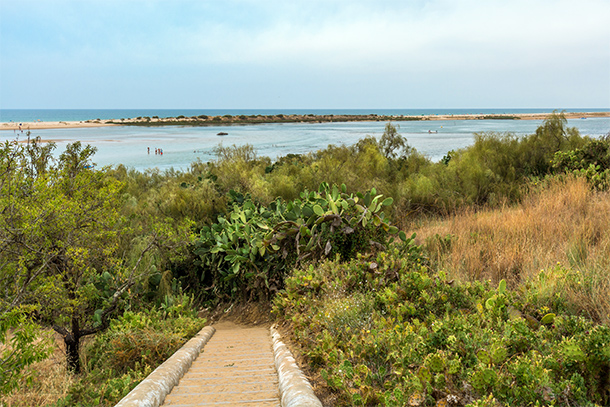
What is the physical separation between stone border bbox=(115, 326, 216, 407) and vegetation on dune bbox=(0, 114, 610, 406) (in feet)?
1.35

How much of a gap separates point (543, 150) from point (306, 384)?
13.6 meters

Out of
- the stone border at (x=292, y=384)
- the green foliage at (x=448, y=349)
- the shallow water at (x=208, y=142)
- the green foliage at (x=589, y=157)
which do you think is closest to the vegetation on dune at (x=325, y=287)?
the green foliage at (x=448, y=349)

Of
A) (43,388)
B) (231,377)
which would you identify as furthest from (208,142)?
(231,377)

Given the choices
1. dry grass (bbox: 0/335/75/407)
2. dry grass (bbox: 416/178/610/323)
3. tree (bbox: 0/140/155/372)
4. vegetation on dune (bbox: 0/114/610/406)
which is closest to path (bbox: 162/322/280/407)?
vegetation on dune (bbox: 0/114/610/406)

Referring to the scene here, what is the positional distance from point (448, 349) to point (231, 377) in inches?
80.4

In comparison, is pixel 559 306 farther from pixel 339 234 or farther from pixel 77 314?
pixel 77 314

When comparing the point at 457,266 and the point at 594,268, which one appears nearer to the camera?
the point at 594,268

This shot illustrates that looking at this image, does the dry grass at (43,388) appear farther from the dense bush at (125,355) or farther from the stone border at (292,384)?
the stone border at (292,384)

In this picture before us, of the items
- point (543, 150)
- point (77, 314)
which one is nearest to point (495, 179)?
point (543, 150)

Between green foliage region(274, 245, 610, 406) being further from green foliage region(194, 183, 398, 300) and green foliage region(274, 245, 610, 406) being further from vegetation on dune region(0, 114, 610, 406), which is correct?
green foliage region(194, 183, 398, 300)

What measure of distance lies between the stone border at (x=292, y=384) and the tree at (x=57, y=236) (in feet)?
8.72

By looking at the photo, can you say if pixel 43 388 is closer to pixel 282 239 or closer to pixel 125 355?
pixel 125 355

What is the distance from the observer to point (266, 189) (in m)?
9.88

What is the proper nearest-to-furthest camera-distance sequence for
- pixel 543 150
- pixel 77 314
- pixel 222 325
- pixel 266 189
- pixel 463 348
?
pixel 463 348
pixel 77 314
pixel 222 325
pixel 266 189
pixel 543 150
